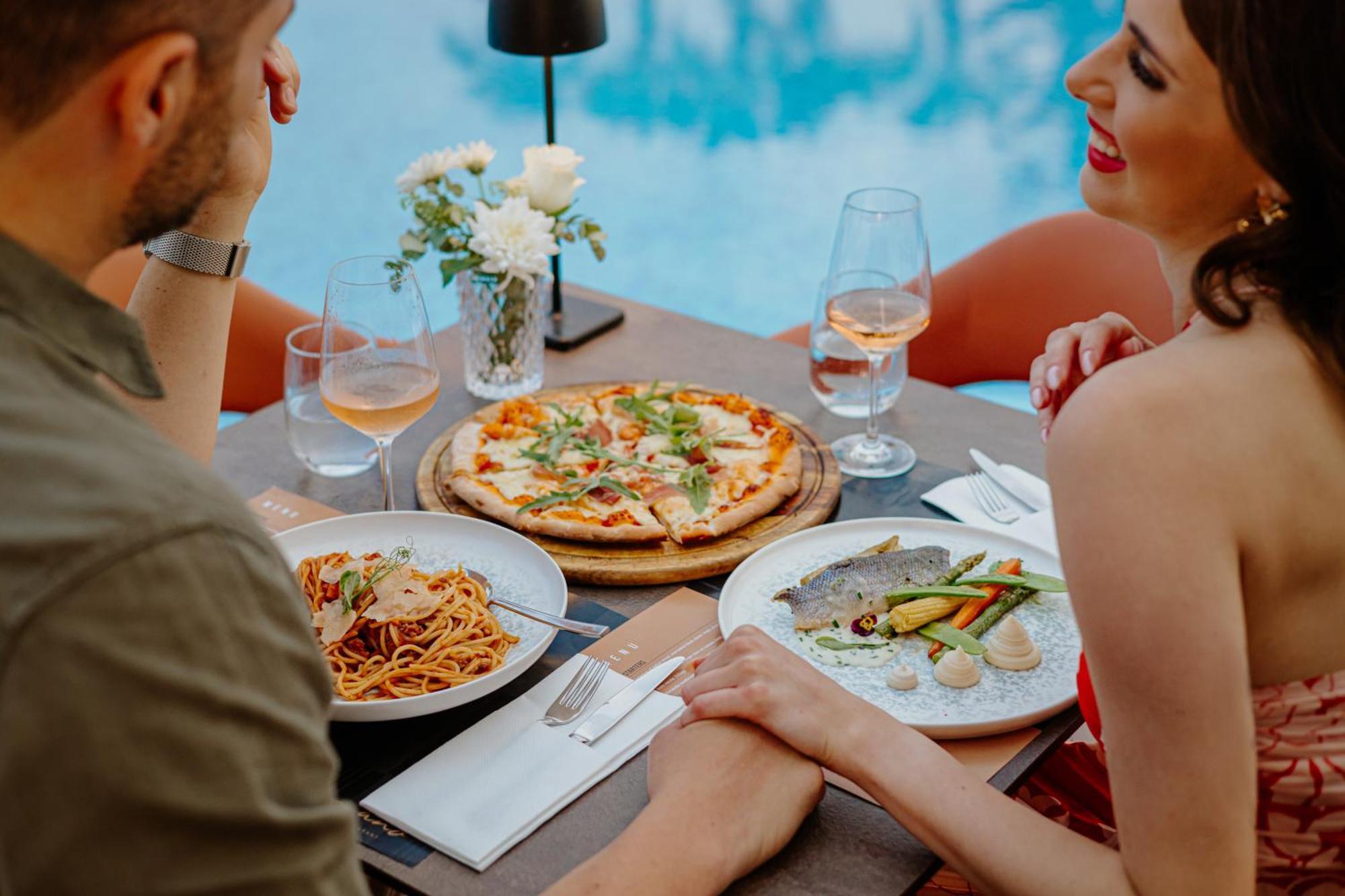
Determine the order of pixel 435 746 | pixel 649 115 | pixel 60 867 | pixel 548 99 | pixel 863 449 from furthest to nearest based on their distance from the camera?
pixel 649 115 → pixel 548 99 → pixel 863 449 → pixel 435 746 → pixel 60 867

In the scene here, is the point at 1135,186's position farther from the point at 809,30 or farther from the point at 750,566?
the point at 809,30

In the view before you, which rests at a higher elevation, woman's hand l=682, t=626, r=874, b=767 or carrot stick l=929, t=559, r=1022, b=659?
woman's hand l=682, t=626, r=874, b=767

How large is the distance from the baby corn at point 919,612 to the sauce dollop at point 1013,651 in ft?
0.28

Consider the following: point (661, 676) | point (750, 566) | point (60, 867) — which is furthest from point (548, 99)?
point (60, 867)

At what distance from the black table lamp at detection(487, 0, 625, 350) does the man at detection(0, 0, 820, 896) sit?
156cm

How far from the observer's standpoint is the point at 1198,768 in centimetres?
109

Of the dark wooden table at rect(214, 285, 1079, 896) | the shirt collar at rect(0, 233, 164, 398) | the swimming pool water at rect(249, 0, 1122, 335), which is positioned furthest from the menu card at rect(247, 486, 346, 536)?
the swimming pool water at rect(249, 0, 1122, 335)

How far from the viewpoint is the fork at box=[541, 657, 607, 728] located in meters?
1.41

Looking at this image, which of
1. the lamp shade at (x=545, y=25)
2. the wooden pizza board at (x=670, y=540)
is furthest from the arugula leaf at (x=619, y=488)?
the lamp shade at (x=545, y=25)

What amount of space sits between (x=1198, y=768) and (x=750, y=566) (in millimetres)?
707

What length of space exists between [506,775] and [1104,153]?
0.87 meters

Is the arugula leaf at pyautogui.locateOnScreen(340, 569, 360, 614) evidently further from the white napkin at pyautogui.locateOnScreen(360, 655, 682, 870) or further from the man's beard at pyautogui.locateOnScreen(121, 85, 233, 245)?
the man's beard at pyautogui.locateOnScreen(121, 85, 233, 245)

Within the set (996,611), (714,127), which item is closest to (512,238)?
(996,611)

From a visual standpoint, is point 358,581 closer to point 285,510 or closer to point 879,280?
point 285,510
